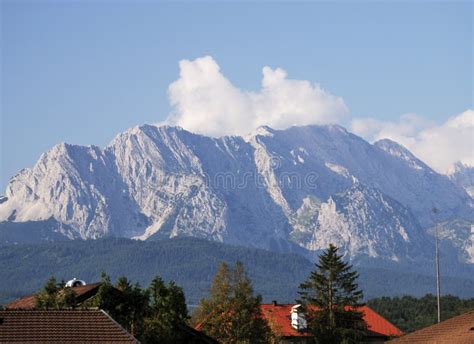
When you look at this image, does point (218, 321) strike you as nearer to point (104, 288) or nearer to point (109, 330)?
point (104, 288)

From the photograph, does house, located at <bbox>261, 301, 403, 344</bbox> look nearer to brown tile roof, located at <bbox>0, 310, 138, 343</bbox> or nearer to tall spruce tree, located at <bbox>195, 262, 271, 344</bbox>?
tall spruce tree, located at <bbox>195, 262, 271, 344</bbox>

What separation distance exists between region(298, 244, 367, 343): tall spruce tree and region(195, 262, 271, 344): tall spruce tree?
6.86 m

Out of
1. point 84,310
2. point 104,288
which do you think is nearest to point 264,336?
point 104,288

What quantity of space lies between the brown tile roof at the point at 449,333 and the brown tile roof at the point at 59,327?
67.1ft

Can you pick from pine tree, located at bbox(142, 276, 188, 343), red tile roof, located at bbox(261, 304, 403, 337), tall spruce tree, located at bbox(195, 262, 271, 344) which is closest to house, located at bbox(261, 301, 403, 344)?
red tile roof, located at bbox(261, 304, 403, 337)

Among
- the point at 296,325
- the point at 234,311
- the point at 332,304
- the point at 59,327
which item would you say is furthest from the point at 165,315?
the point at 296,325

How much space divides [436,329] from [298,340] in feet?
202

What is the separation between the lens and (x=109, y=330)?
85.0 metres

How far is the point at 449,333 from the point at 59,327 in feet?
85.4

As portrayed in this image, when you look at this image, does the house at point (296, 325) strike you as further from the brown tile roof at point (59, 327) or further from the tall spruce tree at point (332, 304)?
the brown tile roof at point (59, 327)

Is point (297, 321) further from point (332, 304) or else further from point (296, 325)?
point (332, 304)

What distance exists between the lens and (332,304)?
426 ft

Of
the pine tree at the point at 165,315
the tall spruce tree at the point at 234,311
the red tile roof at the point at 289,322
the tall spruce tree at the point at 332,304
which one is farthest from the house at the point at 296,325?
the pine tree at the point at 165,315

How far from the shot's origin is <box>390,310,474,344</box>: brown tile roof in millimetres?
86062
